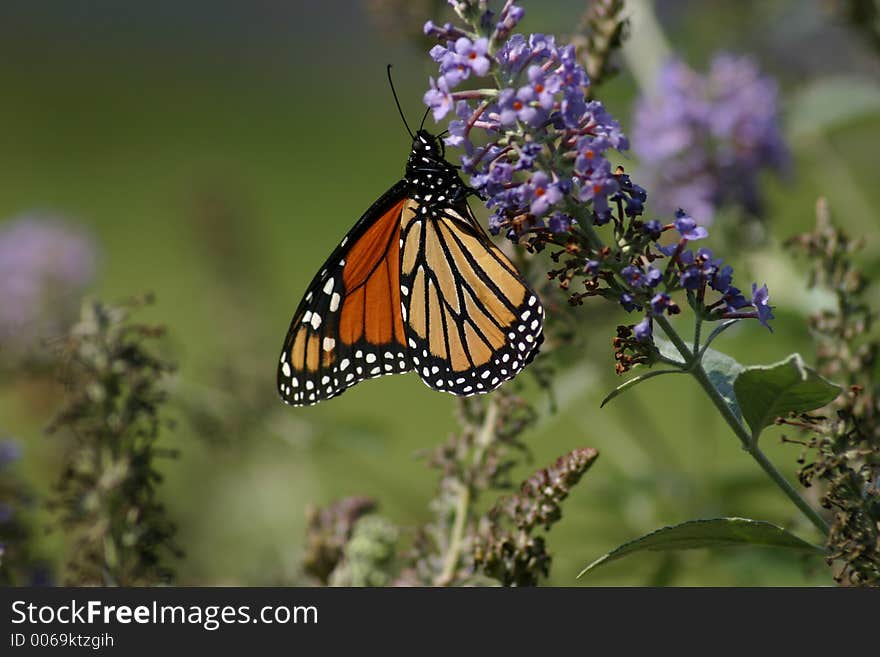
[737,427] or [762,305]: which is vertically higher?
[762,305]

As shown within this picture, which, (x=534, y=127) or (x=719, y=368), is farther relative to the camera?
(x=719, y=368)

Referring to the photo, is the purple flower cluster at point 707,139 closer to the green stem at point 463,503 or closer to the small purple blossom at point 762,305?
the green stem at point 463,503

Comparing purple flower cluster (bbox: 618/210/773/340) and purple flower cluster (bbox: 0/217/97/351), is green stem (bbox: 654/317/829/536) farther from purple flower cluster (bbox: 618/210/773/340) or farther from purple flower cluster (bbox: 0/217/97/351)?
purple flower cluster (bbox: 0/217/97/351)

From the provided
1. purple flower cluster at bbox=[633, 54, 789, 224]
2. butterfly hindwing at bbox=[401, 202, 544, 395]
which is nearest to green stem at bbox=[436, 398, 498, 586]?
butterfly hindwing at bbox=[401, 202, 544, 395]

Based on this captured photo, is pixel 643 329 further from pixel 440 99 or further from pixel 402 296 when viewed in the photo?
pixel 402 296

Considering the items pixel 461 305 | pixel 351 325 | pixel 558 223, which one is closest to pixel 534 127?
pixel 558 223

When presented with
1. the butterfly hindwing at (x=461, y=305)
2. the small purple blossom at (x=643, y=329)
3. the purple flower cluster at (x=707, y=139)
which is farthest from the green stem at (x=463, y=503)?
the purple flower cluster at (x=707, y=139)
